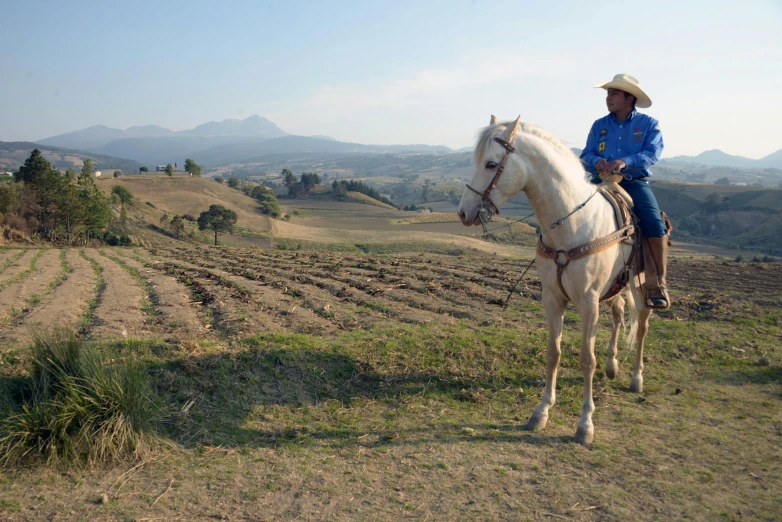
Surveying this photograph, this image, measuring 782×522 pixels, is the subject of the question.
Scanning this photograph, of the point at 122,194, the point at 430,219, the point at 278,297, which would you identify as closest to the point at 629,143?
the point at 278,297

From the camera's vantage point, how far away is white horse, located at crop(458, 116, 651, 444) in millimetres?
4574

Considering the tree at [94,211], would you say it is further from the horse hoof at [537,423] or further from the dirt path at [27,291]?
the horse hoof at [537,423]

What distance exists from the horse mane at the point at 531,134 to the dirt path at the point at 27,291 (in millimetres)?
8092

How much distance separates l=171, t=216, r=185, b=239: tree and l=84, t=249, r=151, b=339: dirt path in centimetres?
3810

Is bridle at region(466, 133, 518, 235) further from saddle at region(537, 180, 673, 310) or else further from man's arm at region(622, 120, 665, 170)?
man's arm at region(622, 120, 665, 170)

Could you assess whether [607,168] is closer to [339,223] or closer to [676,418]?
[676,418]

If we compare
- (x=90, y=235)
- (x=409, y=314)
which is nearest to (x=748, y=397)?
(x=409, y=314)

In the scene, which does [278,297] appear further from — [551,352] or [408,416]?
[551,352]

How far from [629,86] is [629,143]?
2.13ft

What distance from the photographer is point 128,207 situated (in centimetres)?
5553

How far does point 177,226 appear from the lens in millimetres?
50250

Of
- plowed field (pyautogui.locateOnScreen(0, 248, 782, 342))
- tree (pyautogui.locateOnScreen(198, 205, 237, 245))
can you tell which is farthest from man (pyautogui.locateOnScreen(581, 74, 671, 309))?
tree (pyautogui.locateOnScreen(198, 205, 237, 245))

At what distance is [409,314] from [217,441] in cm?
528

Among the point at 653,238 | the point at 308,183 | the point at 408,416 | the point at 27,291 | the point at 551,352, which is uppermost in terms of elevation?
the point at 308,183
